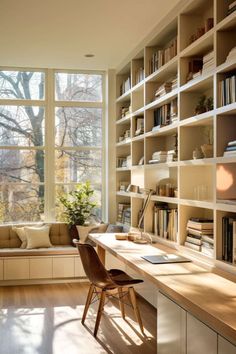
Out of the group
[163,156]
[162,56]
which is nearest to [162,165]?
[163,156]

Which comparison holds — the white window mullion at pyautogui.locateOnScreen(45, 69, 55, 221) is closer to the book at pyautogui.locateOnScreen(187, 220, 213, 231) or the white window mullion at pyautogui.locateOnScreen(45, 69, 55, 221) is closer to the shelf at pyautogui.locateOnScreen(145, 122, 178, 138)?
the shelf at pyautogui.locateOnScreen(145, 122, 178, 138)

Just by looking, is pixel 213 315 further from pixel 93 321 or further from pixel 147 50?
pixel 147 50

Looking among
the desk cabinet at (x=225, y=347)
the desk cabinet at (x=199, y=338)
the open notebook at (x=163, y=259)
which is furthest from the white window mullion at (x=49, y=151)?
the desk cabinet at (x=225, y=347)

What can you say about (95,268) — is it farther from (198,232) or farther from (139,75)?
(139,75)

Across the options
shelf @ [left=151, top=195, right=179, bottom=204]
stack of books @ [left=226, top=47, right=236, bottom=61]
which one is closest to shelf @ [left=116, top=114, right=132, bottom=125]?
shelf @ [left=151, top=195, right=179, bottom=204]

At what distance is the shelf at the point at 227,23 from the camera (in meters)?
3.16

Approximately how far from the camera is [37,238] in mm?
6121

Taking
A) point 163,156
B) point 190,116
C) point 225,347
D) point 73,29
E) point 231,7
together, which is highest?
point 73,29

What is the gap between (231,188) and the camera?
3416 mm

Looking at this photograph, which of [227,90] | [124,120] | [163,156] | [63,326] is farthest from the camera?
[124,120]

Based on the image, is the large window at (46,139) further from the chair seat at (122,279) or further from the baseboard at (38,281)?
the chair seat at (122,279)

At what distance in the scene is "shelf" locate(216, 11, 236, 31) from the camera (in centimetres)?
316

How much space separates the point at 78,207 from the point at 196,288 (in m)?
3.80

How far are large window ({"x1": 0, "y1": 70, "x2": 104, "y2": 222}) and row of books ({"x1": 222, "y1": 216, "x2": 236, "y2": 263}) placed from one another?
3.68 metres
